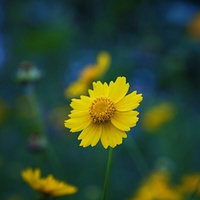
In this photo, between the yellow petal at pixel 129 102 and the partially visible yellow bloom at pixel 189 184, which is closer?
the yellow petal at pixel 129 102

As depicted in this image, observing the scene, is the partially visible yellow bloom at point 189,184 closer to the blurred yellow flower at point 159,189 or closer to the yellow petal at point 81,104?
the blurred yellow flower at point 159,189

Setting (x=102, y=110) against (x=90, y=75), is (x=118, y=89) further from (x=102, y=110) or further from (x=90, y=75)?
(x=90, y=75)

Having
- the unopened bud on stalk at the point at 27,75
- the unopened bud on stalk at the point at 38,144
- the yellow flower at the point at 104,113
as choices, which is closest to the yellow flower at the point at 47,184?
the yellow flower at the point at 104,113

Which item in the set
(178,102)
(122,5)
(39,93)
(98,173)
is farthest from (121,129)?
(122,5)

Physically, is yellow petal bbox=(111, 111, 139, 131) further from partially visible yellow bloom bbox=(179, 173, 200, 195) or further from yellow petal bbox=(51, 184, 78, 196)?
partially visible yellow bloom bbox=(179, 173, 200, 195)

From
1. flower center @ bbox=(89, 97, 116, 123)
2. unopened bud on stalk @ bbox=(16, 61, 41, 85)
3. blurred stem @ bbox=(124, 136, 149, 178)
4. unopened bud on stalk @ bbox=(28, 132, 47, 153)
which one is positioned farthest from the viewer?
blurred stem @ bbox=(124, 136, 149, 178)

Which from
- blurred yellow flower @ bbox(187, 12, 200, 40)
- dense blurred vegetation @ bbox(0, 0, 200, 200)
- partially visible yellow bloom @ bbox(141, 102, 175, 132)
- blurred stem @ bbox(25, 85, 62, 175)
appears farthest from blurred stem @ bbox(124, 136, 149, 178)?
blurred yellow flower @ bbox(187, 12, 200, 40)
